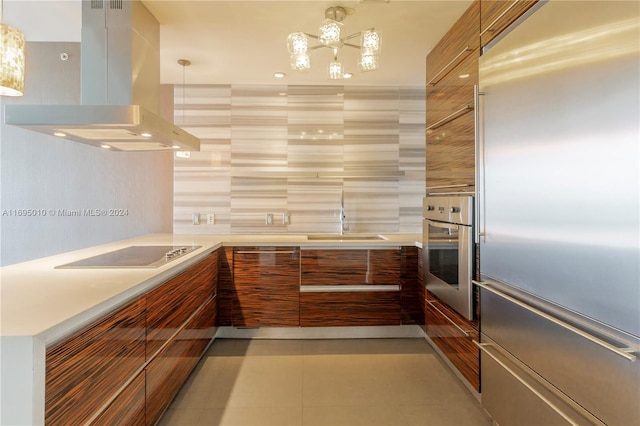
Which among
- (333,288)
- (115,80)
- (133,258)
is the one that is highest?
(115,80)

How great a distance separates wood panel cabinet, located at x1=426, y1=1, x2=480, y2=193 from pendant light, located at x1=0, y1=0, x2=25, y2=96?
2.30 m

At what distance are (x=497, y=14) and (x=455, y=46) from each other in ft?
1.80

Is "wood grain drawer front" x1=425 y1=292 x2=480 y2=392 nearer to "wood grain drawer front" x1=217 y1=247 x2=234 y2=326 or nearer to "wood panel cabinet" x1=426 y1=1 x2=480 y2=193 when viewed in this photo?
"wood panel cabinet" x1=426 y1=1 x2=480 y2=193

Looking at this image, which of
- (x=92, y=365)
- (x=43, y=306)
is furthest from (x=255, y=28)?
(x=92, y=365)

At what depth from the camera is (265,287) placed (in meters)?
3.14

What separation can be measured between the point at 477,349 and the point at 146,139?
241 centimetres

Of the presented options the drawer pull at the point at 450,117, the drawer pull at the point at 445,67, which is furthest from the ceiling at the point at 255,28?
the drawer pull at the point at 450,117

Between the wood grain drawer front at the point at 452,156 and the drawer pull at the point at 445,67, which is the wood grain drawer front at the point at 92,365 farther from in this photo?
the drawer pull at the point at 445,67

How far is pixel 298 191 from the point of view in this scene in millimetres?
3816

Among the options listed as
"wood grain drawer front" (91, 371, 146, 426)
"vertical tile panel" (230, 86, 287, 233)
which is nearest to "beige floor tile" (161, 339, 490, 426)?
"wood grain drawer front" (91, 371, 146, 426)

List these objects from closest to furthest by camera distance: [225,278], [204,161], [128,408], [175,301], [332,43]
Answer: [128,408]
[332,43]
[175,301]
[225,278]
[204,161]

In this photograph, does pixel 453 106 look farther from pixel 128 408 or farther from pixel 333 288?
pixel 128 408

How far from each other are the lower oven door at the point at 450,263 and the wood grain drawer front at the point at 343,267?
0.41 m

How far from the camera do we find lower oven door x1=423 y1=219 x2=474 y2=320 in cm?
215
